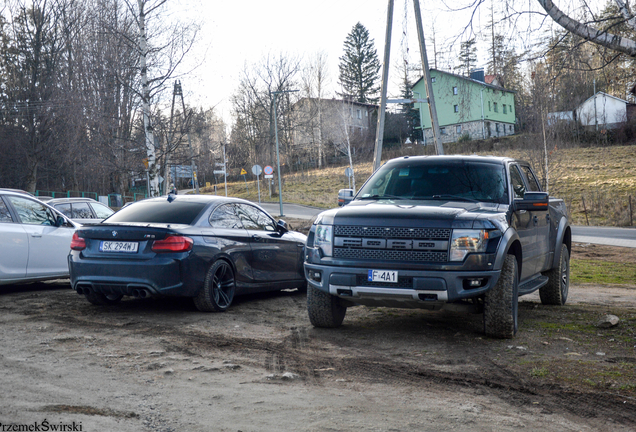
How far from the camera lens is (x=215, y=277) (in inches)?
309

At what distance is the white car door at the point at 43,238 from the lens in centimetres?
905

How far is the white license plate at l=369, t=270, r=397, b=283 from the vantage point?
18.8 feet

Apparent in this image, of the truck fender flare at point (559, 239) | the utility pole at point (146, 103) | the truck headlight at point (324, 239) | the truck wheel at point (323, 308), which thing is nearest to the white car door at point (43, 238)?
the truck wheel at point (323, 308)

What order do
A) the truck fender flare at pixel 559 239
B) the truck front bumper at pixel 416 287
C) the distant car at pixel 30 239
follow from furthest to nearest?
the distant car at pixel 30 239 → the truck fender flare at pixel 559 239 → the truck front bumper at pixel 416 287

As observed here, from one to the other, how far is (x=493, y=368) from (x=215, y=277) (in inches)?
156

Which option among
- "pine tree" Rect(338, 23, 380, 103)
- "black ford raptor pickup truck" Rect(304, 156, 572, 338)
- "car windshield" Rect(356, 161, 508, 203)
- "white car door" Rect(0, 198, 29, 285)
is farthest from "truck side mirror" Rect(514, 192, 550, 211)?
"pine tree" Rect(338, 23, 380, 103)

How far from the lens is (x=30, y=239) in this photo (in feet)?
29.7

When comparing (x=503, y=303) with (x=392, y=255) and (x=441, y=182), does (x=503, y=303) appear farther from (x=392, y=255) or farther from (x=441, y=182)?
(x=441, y=182)

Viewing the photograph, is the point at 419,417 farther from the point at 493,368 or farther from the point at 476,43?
the point at 476,43

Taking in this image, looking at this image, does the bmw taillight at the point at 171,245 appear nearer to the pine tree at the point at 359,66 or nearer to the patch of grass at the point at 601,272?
the patch of grass at the point at 601,272

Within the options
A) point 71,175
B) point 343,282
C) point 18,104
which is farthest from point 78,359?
point 71,175

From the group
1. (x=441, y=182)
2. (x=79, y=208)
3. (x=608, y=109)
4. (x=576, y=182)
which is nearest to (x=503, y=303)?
(x=441, y=182)

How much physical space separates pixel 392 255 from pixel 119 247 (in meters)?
3.48

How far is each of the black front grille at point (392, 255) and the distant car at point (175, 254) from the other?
222 cm
